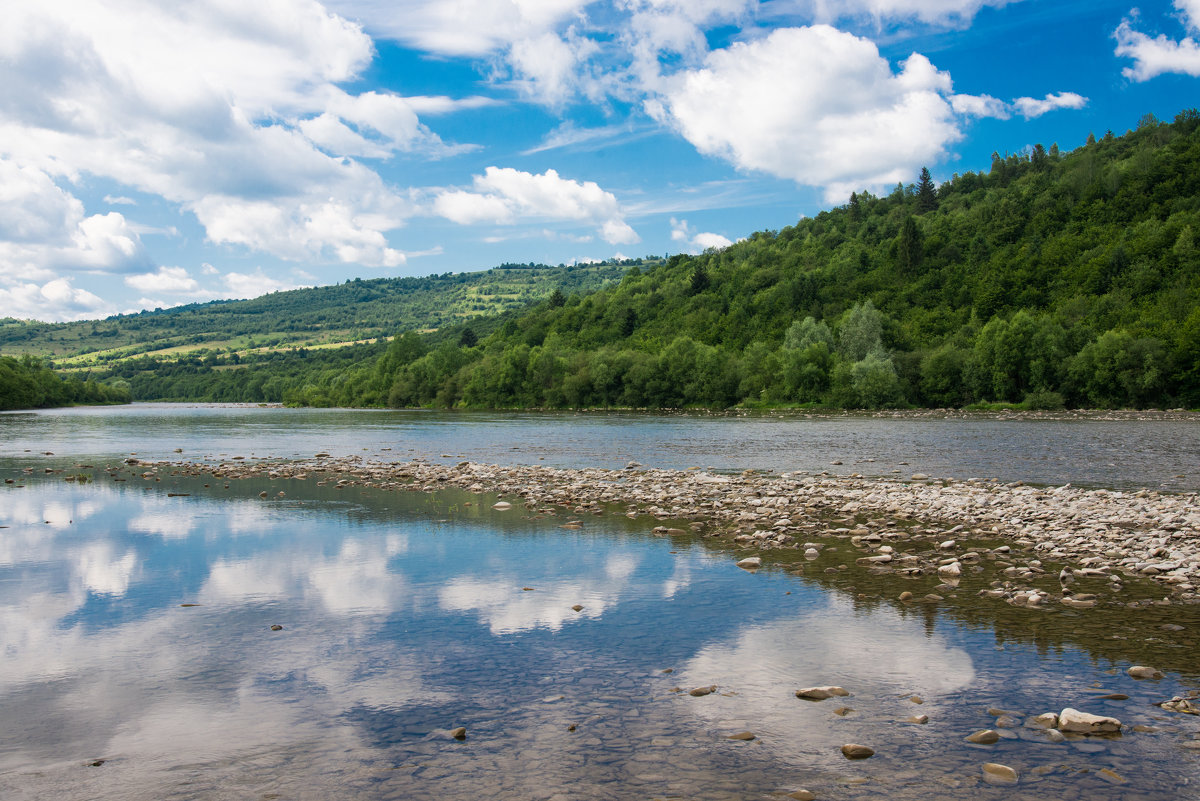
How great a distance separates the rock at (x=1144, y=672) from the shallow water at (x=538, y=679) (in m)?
0.17

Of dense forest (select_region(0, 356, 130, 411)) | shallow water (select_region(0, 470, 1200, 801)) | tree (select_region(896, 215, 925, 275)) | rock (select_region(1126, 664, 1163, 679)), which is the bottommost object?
shallow water (select_region(0, 470, 1200, 801))

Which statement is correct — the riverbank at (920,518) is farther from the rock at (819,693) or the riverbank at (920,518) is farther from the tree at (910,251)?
the tree at (910,251)

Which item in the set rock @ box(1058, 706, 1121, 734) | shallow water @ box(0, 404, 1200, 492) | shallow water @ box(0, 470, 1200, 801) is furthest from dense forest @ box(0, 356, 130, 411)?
rock @ box(1058, 706, 1121, 734)

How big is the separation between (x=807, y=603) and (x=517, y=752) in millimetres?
6665

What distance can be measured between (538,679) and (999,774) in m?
5.08

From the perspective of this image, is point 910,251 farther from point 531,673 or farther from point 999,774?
point 999,774

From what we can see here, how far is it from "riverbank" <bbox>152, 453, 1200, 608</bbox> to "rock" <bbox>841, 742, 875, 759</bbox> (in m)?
6.18

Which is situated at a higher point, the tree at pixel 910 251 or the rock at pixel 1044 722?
the tree at pixel 910 251

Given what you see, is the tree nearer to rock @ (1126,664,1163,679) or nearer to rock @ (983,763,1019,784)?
rock @ (1126,664,1163,679)

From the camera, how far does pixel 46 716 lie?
8367mm

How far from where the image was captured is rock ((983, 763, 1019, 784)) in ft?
22.0

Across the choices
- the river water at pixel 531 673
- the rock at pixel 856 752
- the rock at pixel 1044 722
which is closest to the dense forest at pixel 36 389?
the river water at pixel 531 673

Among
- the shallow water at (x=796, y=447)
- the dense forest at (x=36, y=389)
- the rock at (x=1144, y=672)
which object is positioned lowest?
the rock at (x=1144, y=672)

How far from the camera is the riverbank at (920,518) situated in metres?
13.9
